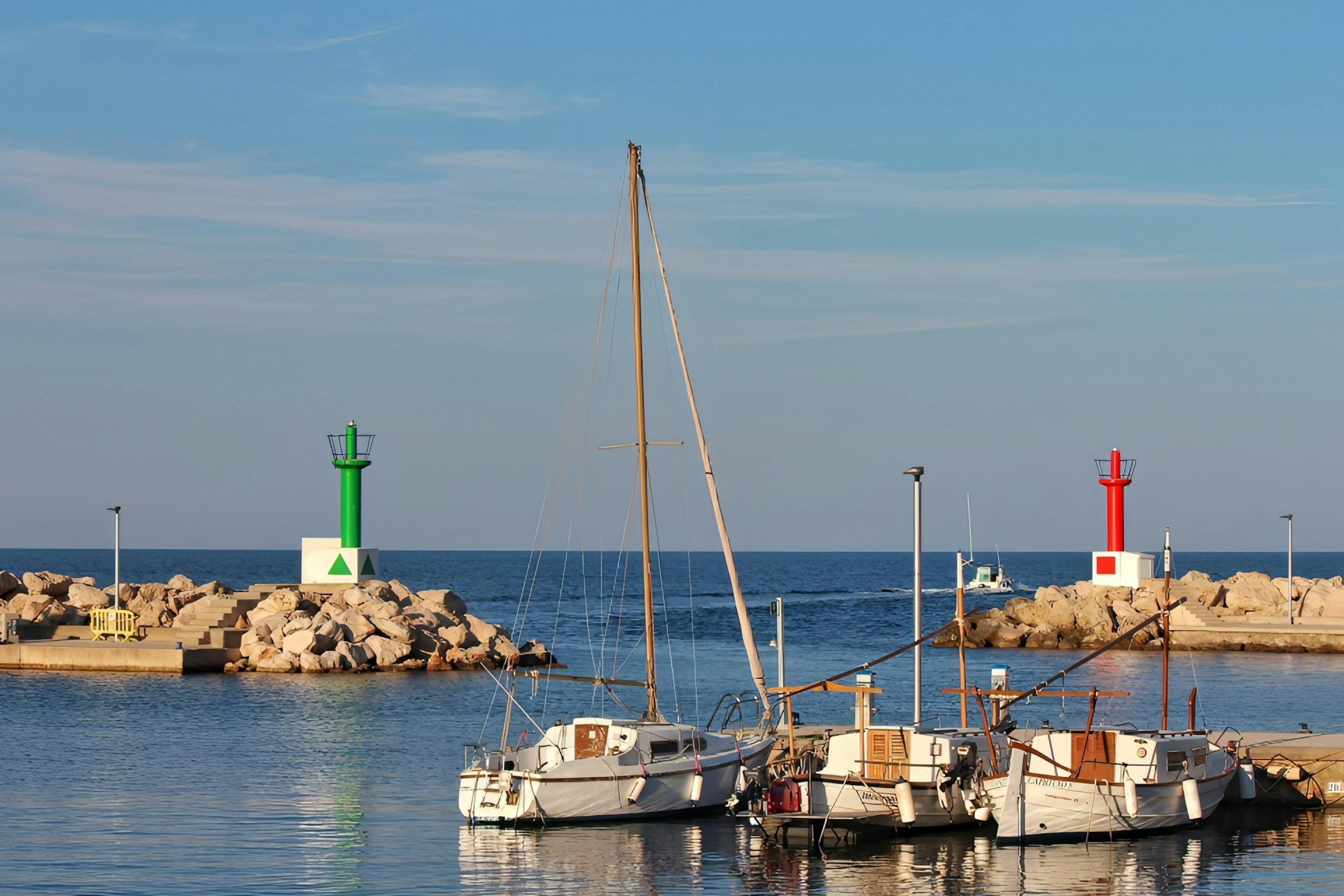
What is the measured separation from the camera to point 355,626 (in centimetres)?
5656

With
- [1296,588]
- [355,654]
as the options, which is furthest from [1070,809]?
[1296,588]

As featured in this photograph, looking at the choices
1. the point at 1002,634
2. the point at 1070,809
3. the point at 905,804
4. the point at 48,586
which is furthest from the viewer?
the point at 1002,634

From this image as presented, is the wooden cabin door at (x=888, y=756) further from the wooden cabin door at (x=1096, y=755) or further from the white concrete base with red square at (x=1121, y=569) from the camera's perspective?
the white concrete base with red square at (x=1121, y=569)

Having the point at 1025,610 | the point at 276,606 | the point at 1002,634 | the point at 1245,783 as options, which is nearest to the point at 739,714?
the point at 1245,783

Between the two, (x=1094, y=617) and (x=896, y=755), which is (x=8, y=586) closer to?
(x=1094, y=617)

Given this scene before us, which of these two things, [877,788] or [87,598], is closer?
[877,788]

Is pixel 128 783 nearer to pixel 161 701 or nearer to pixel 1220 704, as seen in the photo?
pixel 161 701

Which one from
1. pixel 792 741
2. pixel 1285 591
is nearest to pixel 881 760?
pixel 792 741

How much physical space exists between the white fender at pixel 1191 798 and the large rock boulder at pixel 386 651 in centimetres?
3430

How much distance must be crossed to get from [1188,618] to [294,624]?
38254mm

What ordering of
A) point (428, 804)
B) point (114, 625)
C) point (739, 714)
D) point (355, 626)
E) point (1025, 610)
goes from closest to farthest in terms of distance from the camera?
1. point (428, 804)
2. point (739, 714)
3. point (355, 626)
4. point (114, 625)
5. point (1025, 610)

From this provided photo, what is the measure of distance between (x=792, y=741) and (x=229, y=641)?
34.9 meters

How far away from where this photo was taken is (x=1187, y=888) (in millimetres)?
22422

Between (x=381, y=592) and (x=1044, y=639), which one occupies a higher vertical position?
(x=381, y=592)
